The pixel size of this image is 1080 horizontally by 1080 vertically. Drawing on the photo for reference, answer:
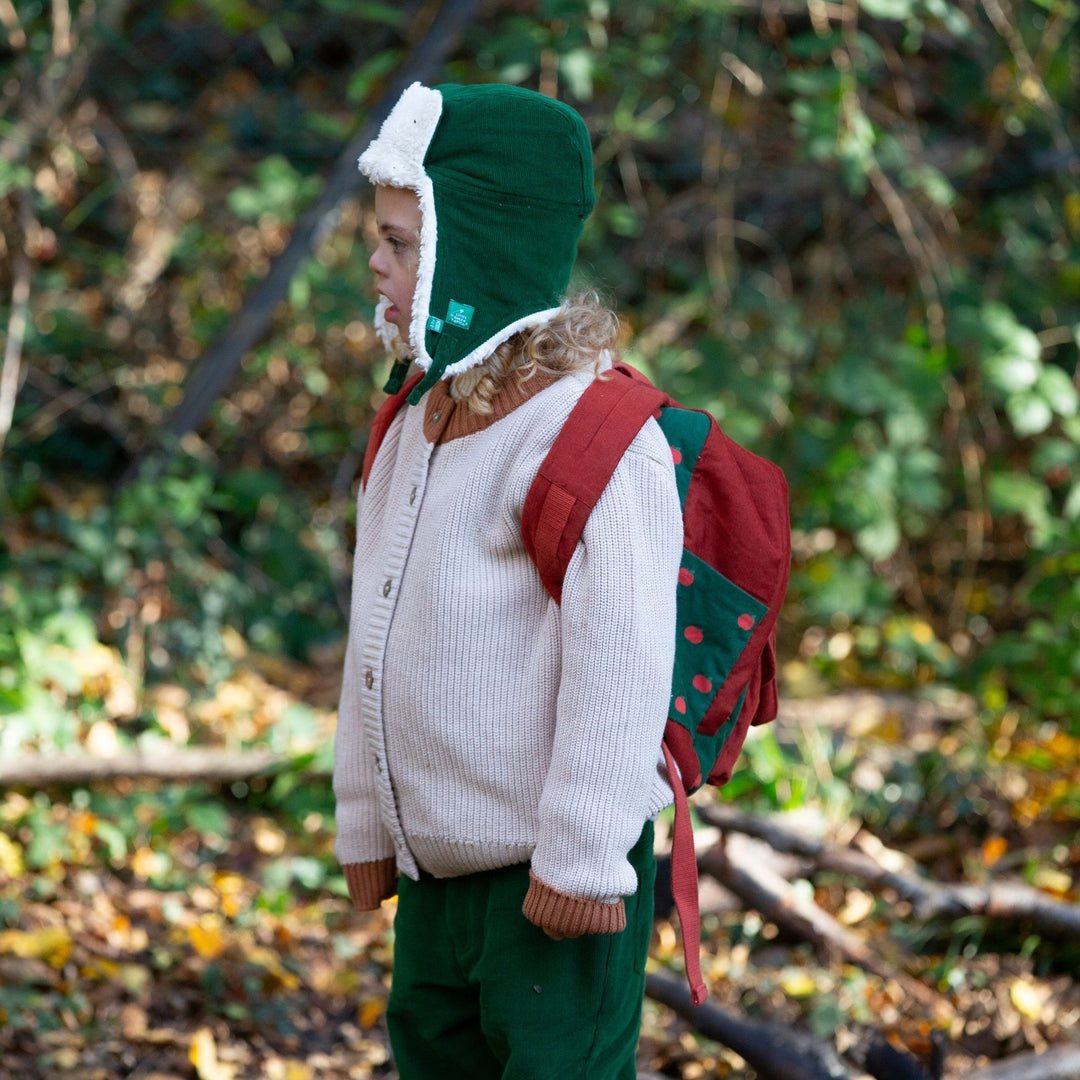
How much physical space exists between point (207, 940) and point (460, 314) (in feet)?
6.25

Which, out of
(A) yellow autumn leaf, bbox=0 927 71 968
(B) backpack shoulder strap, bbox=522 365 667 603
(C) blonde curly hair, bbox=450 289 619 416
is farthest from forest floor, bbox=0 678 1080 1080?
(C) blonde curly hair, bbox=450 289 619 416

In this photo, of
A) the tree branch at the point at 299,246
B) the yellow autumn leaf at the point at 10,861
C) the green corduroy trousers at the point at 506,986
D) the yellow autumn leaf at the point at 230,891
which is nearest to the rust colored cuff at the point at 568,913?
the green corduroy trousers at the point at 506,986

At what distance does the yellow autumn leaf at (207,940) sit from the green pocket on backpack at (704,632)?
172cm

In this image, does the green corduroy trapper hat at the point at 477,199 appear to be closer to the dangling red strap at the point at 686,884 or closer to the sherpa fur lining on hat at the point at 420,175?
the sherpa fur lining on hat at the point at 420,175

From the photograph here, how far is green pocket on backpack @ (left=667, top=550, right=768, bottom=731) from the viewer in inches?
65.4

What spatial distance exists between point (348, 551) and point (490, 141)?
3.10 meters

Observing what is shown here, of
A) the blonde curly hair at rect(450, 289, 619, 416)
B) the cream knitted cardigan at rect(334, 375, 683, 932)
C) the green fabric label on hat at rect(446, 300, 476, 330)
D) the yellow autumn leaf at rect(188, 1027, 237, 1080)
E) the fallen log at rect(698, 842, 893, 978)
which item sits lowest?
→ the yellow autumn leaf at rect(188, 1027, 237, 1080)

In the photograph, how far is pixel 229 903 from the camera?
314 cm

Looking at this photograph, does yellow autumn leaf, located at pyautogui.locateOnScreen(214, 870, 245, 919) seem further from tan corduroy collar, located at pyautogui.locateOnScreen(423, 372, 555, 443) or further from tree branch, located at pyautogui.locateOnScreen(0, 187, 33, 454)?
tan corduroy collar, located at pyautogui.locateOnScreen(423, 372, 555, 443)

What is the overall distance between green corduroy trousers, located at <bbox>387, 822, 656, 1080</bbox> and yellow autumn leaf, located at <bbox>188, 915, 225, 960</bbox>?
1.18 meters

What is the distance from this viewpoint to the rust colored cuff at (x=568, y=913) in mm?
1501

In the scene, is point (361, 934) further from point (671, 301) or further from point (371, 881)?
point (671, 301)

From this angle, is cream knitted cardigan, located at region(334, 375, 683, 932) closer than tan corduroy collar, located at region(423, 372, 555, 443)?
Yes

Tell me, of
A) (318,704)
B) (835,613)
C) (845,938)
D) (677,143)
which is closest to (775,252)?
(677,143)
